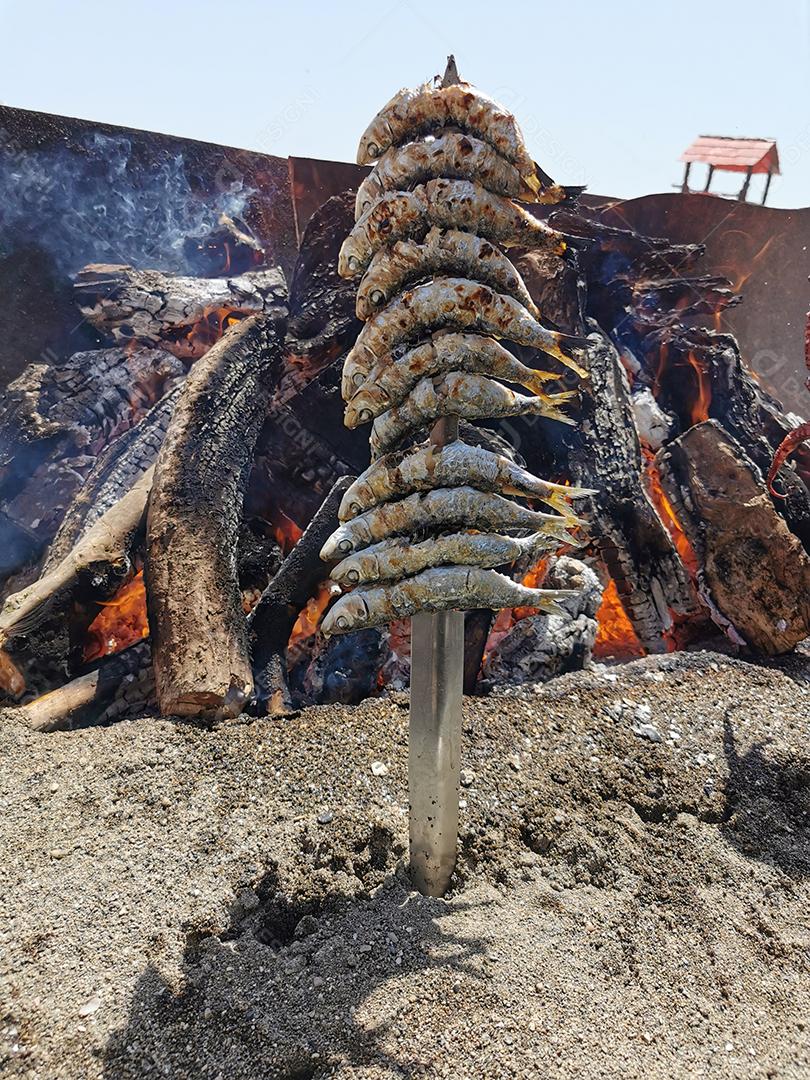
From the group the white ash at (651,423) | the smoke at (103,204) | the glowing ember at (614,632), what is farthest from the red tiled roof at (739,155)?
the glowing ember at (614,632)

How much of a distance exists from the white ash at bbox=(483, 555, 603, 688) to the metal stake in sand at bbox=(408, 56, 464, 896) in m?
1.97

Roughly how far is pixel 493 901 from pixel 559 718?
1500mm

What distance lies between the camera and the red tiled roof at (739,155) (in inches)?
510

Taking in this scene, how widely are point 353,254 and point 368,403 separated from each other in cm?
74

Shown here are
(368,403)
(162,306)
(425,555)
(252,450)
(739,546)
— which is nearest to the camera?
(425,555)

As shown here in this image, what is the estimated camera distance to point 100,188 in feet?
32.0

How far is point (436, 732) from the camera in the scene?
286 cm

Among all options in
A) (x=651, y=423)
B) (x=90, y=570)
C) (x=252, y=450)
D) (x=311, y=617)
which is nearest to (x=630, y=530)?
(x=651, y=423)

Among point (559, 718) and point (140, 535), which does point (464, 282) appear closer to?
point (559, 718)

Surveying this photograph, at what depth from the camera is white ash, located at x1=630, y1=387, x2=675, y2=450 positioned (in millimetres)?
7527

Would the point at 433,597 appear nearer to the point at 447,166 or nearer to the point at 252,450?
the point at 447,166

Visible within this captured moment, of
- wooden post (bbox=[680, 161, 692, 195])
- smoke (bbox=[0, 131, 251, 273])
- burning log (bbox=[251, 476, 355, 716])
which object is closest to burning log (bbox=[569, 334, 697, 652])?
burning log (bbox=[251, 476, 355, 716])

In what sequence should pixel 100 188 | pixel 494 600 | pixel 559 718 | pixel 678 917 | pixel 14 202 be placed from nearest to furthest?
pixel 494 600, pixel 678 917, pixel 559 718, pixel 14 202, pixel 100 188

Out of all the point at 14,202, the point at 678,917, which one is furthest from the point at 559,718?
the point at 14,202
